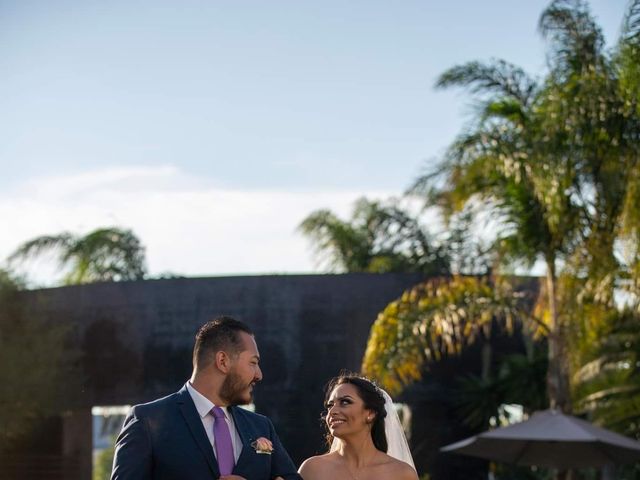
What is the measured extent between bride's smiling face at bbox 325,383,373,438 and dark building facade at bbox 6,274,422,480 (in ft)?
41.0

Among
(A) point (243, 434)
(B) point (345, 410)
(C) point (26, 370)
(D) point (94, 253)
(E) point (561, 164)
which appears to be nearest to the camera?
(A) point (243, 434)

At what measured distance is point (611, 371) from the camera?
712 inches

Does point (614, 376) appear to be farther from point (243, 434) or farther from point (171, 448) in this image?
point (171, 448)

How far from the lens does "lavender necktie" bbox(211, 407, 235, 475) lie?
5.00 metres

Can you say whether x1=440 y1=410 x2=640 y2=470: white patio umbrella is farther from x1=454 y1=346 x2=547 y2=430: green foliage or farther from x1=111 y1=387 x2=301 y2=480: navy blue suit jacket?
x1=111 y1=387 x2=301 y2=480: navy blue suit jacket

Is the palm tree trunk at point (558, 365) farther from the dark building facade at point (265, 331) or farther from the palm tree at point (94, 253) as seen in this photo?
the palm tree at point (94, 253)

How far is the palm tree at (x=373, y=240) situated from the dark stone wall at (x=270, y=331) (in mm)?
4215

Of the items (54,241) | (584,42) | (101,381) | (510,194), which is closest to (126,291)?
(101,381)

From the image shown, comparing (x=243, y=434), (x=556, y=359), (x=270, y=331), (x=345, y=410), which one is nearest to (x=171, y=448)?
(x=243, y=434)

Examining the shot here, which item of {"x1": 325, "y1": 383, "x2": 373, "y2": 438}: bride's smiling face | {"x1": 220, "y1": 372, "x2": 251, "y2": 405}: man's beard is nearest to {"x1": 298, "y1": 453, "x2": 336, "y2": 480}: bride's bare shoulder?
{"x1": 325, "y1": 383, "x2": 373, "y2": 438}: bride's smiling face

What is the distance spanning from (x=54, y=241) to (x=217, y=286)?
6168 mm


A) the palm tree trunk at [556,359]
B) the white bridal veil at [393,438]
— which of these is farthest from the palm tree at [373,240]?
the white bridal veil at [393,438]

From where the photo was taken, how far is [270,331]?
786 inches

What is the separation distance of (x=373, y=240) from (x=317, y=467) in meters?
18.9
